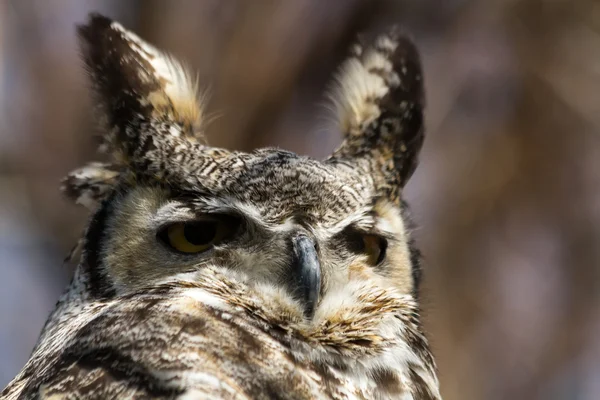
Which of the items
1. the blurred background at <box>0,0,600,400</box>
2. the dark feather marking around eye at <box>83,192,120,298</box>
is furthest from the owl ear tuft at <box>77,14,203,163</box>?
the blurred background at <box>0,0,600,400</box>

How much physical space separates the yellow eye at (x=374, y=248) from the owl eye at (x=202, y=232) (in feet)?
1.32

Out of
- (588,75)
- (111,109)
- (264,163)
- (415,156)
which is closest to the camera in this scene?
(264,163)

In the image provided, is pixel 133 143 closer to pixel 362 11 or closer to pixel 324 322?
pixel 324 322

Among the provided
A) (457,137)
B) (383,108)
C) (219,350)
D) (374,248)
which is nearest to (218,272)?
(219,350)

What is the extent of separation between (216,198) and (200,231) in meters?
0.10

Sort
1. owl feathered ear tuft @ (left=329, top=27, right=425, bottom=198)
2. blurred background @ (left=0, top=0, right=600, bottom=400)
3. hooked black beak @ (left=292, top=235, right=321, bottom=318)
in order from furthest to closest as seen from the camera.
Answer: blurred background @ (left=0, top=0, right=600, bottom=400), owl feathered ear tuft @ (left=329, top=27, right=425, bottom=198), hooked black beak @ (left=292, top=235, right=321, bottom=318)

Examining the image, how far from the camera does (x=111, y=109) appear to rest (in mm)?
2311

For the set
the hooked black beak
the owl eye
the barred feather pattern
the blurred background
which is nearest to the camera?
the barred feather pattern

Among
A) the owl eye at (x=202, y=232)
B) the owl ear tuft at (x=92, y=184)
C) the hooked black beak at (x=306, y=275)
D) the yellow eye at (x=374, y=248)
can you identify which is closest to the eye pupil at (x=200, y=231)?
the owl eye at (x=202, y=232)

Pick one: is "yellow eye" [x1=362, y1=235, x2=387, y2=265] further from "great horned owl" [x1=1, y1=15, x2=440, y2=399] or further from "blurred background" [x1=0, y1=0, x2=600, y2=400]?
"blurred background" [x1=0, y1=0, x2=600, y2=400]

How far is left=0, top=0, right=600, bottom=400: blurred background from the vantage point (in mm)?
6930

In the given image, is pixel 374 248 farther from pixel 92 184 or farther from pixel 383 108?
pixel 92 184

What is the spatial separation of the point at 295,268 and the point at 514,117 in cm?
662

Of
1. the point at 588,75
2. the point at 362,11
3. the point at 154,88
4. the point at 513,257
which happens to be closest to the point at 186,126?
the point at 154,88
